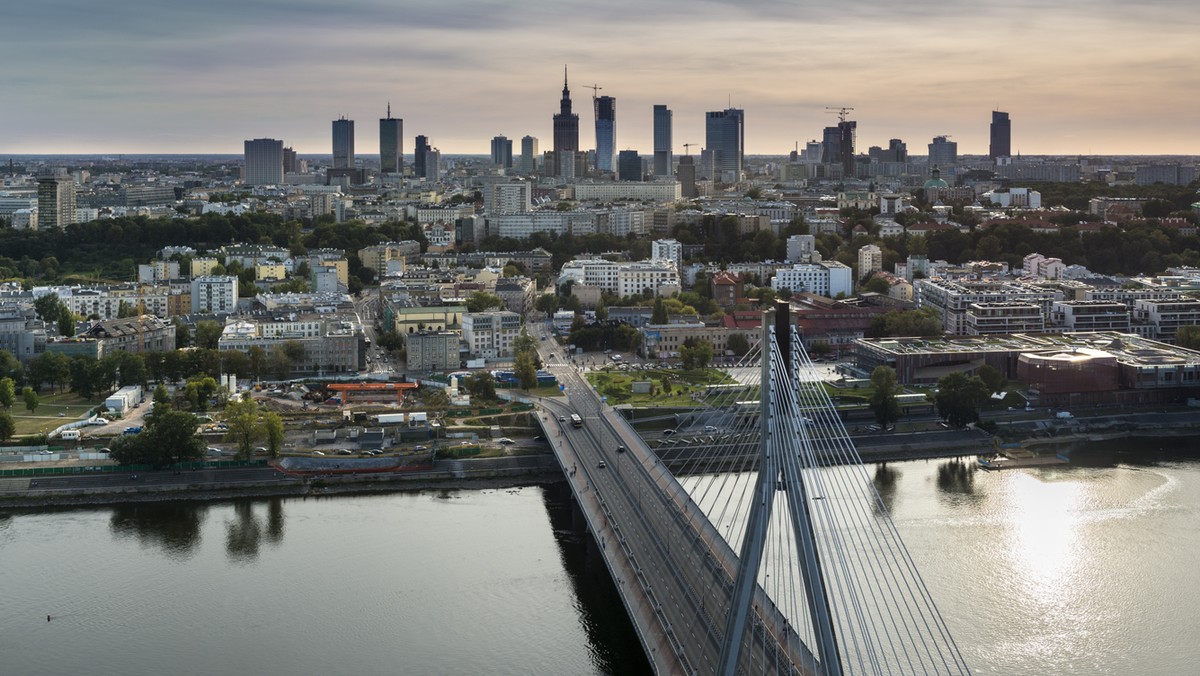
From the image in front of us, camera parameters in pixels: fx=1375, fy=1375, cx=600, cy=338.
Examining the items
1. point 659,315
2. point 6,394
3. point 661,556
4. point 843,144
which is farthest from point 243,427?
point 843,144

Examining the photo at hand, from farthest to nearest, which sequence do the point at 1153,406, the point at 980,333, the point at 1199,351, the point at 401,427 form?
the point at 980,333
the point at 1199,351
the point at 1153,406
the point at 401,427

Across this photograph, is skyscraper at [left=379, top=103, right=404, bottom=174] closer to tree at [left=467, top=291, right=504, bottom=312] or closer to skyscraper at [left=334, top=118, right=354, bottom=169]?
skyscraper at [left=334, top=118, right=354, bottom=169]

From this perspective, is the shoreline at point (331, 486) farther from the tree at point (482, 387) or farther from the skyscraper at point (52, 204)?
the skyscraper at point (52, 204)

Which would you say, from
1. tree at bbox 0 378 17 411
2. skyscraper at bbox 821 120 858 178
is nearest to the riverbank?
tree at bbox 0 378 17 411

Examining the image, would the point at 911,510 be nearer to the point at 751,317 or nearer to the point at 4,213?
the point at 751,317

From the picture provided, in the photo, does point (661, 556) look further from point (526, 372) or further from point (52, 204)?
point (52, 204)

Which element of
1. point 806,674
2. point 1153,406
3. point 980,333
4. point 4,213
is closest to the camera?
point 806,674

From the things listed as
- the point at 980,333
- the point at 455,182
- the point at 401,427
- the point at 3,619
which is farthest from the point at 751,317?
the point at 455,182
